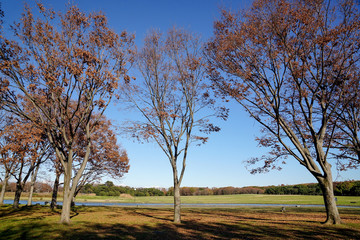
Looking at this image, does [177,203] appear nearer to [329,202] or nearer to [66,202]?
[66,202]

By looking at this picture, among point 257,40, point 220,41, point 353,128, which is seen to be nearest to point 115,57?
point 220,41

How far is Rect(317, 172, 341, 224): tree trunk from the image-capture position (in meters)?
13.2

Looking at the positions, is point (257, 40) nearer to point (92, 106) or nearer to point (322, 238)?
point (322, 238)

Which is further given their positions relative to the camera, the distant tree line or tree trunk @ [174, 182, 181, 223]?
the distant tree line

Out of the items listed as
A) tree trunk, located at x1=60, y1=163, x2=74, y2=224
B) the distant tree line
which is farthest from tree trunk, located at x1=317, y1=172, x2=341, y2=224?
the distant tree line

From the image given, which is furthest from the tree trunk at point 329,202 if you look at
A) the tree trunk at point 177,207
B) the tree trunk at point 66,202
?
the tree trunk at point 66,202

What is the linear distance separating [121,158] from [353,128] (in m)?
24.9

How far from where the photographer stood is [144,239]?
9.95 meters

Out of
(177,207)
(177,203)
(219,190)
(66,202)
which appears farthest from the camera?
(219,190)

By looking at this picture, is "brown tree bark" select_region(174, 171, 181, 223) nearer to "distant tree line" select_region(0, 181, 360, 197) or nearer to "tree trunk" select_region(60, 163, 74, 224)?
"tree trunk" select_region(60, 163, 74, 224)

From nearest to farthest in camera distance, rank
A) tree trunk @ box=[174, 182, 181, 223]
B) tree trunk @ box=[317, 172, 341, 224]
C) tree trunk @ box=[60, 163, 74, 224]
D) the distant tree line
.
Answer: tree trunk @ box=[317, 172, 341, 224] → tree trunk @ box=[60, 163, 74, 224] → tree trunk @ box=[174, 182, 181, 223] → the distant tree line

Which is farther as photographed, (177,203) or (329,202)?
(177,203)

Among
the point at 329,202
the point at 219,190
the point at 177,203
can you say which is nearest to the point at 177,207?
the point at 177,203

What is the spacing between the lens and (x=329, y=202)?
1360 cm
